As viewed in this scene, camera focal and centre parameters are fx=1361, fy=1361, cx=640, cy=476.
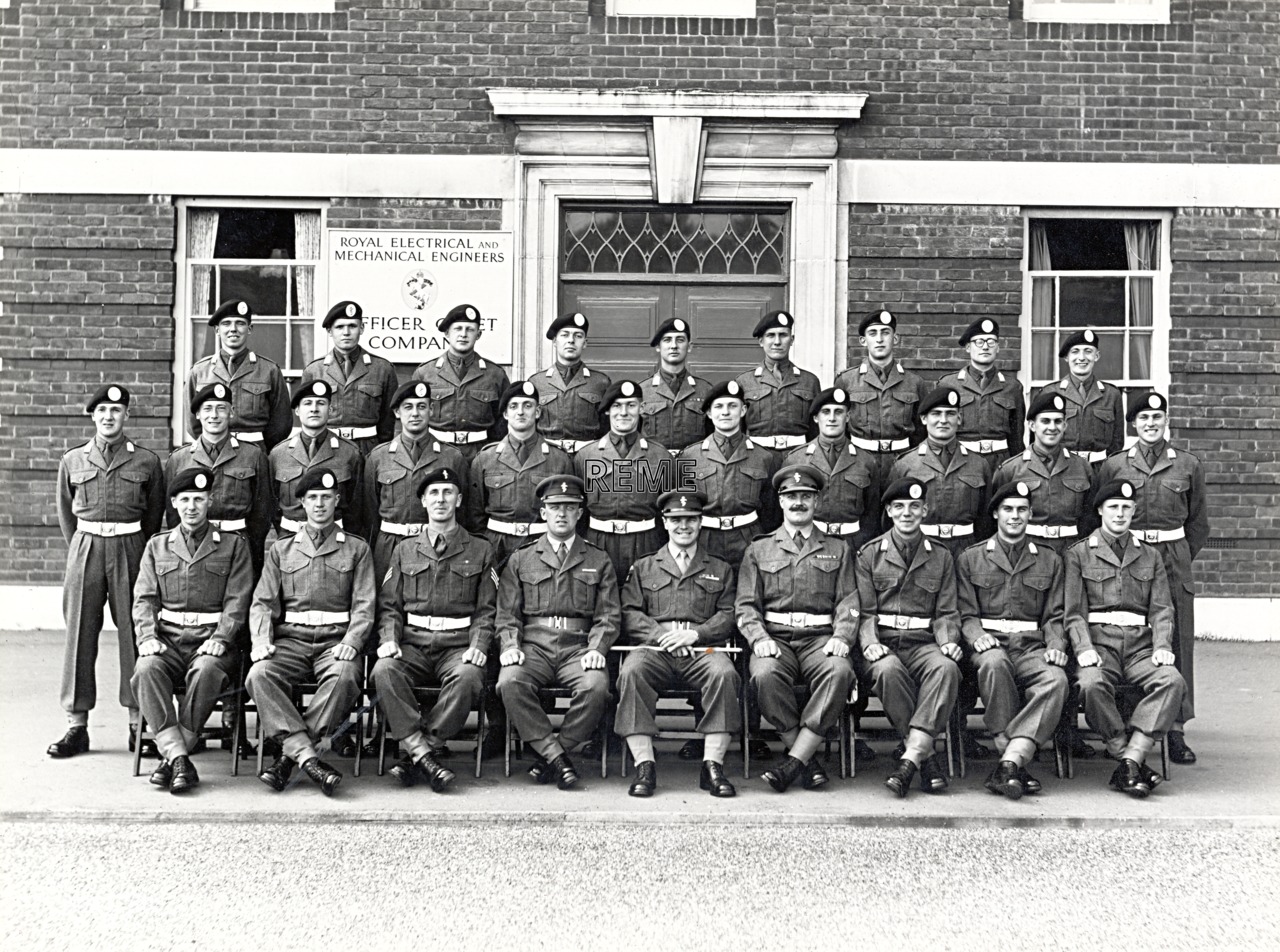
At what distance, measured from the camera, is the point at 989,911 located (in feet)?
15.2

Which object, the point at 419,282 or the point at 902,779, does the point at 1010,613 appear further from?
the point at 419,282

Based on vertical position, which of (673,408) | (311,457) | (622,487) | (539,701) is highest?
(673,408)

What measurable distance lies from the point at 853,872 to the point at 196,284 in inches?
282

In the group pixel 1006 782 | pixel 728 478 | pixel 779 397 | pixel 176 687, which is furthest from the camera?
pixel 779 397

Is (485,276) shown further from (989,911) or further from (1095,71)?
(989,911)

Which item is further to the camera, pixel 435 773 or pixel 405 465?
pixel 405 465

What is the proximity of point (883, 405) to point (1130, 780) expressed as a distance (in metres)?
2.50

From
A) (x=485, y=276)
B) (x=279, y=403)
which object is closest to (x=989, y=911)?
(x=279, y=403)

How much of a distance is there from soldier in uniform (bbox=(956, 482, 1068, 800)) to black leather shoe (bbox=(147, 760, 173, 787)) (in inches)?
149

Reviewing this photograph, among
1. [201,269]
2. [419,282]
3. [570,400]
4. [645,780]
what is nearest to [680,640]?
[645,780]

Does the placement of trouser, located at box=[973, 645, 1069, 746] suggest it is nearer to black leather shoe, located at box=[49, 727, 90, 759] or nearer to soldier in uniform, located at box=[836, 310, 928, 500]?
soldier in uniform, located at box=[836, 310, 928, 500]

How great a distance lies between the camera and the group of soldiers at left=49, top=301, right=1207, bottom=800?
6.37 metres

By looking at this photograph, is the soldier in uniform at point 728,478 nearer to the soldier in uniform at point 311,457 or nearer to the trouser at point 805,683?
the trouser at point 805,683

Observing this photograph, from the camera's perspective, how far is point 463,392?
7781mm
